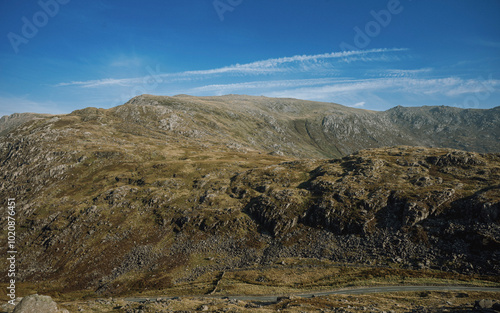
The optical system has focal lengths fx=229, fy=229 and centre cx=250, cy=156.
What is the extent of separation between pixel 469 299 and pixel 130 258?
92015mm

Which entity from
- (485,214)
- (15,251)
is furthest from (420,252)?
(15,251)

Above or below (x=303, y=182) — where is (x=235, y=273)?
below

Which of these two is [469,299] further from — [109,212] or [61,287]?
[109,212]

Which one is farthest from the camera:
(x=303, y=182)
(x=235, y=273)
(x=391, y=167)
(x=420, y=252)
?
(x=303, y=182)

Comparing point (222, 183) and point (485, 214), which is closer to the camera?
point (485, 214)

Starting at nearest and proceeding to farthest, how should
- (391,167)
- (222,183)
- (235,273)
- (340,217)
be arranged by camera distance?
(235,273)
(340,217)
(391,167)
(222,183)

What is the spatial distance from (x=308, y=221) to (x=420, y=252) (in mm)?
33349

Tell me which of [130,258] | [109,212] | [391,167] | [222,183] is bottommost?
[130,258]

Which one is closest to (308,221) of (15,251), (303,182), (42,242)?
(303,182)

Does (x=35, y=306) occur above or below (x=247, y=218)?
above

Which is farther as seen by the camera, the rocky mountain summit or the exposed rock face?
the rocky mountain summit

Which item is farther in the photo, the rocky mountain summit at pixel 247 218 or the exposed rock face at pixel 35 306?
the rocky mountain summit at pixel 247 218

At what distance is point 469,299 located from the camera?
135 feet

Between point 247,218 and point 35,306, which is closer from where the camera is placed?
point 35,306
